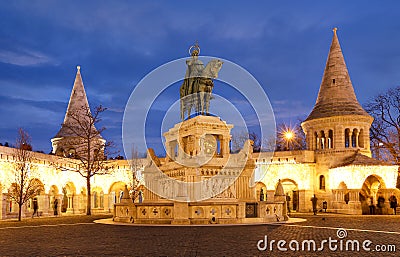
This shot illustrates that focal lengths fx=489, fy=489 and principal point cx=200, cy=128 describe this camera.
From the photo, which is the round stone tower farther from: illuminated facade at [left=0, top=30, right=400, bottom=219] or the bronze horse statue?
the bronze horse statue

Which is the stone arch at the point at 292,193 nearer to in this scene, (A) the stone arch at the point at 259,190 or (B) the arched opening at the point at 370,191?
(A) the stone arch at the point at 259,190

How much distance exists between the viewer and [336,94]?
3566cm

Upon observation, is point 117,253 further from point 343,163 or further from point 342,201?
point 343,163

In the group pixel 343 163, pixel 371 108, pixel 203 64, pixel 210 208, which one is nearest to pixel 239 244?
pixel 210 208

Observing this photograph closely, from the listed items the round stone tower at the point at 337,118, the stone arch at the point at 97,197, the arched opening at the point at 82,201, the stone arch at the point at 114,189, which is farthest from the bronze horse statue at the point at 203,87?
the stone arch at the point at 97,197

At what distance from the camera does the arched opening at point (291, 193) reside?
118 ft

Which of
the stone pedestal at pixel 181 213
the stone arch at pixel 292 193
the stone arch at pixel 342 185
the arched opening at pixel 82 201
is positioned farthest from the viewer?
the arched opening at pixel 82 201

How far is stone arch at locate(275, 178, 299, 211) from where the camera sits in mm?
35938

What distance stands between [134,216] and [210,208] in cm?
317

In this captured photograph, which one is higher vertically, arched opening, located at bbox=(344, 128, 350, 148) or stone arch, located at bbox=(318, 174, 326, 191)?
arched opening, located at bbox=(344, 128, 350, 148)

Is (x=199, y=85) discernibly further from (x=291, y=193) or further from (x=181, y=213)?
(x=291, y=193)

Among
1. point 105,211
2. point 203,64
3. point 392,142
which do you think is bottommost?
point 105,211

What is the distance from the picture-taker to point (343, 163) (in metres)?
33.7

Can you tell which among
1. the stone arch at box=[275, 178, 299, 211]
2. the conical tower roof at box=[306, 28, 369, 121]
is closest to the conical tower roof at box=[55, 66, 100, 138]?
the stone arch at box=[275, 178, 299, 211]
